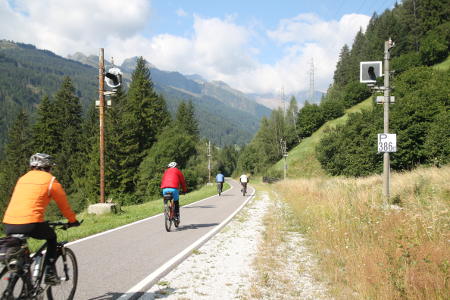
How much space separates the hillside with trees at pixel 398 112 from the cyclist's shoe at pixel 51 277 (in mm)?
15090

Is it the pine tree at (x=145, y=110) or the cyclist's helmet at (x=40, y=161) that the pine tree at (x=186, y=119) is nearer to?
the pine tree at (x=145, y=110)

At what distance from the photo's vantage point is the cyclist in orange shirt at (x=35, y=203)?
3.74m

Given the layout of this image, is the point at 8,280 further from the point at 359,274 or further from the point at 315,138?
the point at 315,138

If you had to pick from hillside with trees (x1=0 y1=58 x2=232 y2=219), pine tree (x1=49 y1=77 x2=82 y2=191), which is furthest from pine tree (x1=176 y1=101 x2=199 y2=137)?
pine tree (x1=49 y1=77 x2=82 y2=191)

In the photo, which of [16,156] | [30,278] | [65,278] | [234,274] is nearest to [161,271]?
[234,274]

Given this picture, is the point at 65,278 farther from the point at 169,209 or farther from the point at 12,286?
the point at 169,209

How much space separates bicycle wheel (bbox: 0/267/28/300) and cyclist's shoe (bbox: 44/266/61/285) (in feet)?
1.11

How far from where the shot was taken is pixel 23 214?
12.3 ft

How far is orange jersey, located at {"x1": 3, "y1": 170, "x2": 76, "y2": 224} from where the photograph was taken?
12.3 ft

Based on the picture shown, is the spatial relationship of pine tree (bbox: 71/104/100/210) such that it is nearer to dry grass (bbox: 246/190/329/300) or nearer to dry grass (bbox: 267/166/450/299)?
dry grass (bbox: 246/190/329/300)

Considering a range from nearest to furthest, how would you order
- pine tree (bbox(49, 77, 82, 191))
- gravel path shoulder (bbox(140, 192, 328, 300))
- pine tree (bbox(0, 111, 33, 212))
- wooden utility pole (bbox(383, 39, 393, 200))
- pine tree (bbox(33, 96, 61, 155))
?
gravel path shoulder (bbox(140, 192, 328, 300)) → wooden utility pole (bbox(383, 39, 393, 200)) → pine tree (bbox(0, 111, 33, 212)) → pine tree (bbox(49, 77, 82, 191)) → pine tree (bbox(33, 96, 61, 155))

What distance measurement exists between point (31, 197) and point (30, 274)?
0.88 metres

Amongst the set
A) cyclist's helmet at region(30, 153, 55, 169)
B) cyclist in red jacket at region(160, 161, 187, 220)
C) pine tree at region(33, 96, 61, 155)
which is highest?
pine tree at region(33, 96, 61, 155)

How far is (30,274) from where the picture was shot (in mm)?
3828
